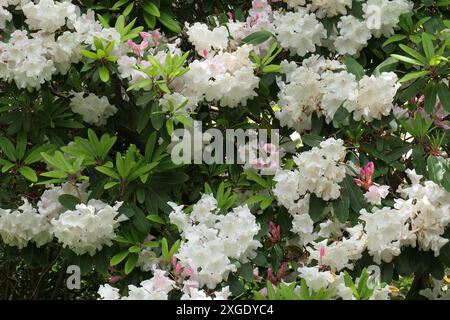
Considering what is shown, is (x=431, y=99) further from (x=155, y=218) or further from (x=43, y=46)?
(x=43, y=46)

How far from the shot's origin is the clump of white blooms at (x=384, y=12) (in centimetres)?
291

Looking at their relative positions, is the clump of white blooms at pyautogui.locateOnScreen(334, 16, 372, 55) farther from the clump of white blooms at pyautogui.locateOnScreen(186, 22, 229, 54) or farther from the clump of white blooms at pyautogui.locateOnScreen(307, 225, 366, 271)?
the clump of white blooms at pyautogui.locateOnScreen(307, 225, 366, 271)

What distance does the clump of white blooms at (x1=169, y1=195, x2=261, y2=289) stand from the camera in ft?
7.98

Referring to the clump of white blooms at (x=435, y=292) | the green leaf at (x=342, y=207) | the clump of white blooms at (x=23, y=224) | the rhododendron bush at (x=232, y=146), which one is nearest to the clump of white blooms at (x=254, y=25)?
the rhododendron bush at (x=232, y=146)

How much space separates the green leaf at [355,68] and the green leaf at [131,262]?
3.06 ft

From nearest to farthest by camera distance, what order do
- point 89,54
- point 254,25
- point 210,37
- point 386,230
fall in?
1. point 386,230
2. point 89,54
3. point 210,37
4. point 254,25

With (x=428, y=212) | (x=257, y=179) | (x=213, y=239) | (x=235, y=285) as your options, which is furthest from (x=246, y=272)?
(x=428, y=212)

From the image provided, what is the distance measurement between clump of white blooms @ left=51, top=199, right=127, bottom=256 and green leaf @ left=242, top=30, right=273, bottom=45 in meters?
0.78

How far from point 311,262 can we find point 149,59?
825 mm

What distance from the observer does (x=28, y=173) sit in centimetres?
282

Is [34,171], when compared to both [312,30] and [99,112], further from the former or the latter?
[312,30]

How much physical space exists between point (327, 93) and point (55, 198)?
38.6 inches

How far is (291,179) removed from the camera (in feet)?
8.88

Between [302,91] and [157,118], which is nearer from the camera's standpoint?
[157,118]
